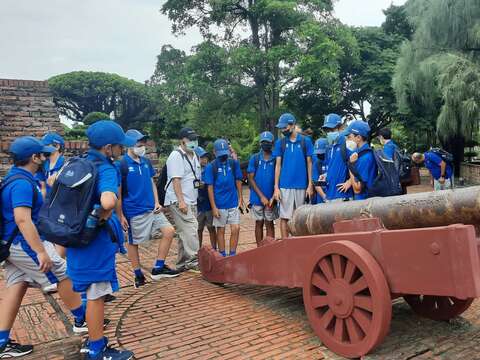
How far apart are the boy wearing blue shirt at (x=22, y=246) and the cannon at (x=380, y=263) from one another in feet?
5.77

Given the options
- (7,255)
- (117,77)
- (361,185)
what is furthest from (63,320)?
(117,77)

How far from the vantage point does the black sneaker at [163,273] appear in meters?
5.03

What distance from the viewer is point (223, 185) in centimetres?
539

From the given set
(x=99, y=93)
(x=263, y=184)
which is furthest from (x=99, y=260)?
(x=99, y=93)

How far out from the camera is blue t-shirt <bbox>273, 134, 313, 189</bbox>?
5.25 metres

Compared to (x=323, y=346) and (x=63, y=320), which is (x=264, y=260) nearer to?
(x=323, y=346)

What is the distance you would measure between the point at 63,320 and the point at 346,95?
20743mm

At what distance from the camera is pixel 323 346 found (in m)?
3.11

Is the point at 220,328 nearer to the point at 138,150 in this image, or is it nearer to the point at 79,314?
the point at 79,314

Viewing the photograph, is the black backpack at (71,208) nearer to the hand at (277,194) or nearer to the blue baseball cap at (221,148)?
the blue baseball cap at (221,148)

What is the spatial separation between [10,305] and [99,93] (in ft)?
115

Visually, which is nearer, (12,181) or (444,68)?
(12,181)

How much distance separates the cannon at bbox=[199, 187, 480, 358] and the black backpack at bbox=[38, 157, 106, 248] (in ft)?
5.20

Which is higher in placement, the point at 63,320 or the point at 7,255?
the point at 7,255
